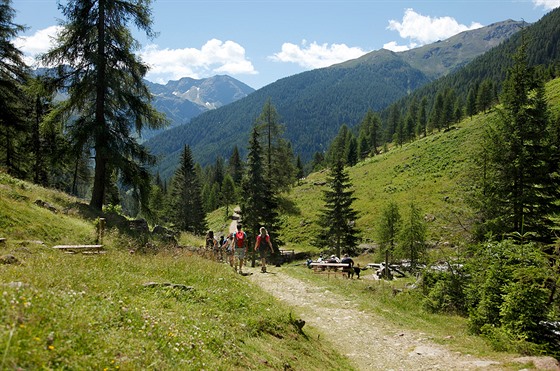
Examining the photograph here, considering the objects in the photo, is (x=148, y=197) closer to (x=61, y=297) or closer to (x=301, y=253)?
(x=61, y=297)

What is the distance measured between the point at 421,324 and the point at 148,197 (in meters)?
14.8

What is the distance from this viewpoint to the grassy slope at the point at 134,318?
4.20m

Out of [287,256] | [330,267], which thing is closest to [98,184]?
[330,267]

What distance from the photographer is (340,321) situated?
11734 millimetres

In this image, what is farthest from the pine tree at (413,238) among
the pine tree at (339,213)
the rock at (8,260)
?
the rock at (8,260)

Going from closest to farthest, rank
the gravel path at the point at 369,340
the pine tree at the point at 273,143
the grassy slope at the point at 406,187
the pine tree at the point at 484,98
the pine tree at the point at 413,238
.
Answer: the gravel path at the point at 369,340, the pine tree at the point at 413,238, the pine tree at the point at 273,143, the grassy slope at the point at 406,187, the pine tree at the point at 484,98

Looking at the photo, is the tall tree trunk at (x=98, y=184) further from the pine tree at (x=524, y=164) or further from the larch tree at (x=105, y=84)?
the pine tree at (x=524, y=164)

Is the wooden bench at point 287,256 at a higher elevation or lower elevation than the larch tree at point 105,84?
lower

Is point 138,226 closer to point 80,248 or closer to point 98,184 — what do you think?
point 98,184

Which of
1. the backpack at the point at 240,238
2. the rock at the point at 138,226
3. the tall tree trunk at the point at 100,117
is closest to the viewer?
the backpack at the point at 240,238

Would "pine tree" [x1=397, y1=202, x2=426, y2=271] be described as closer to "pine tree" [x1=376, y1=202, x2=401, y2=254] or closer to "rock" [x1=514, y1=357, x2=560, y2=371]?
"pine tree" [x1=376, y1=202, x2=401, y2=254]

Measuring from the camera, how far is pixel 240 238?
1645 cm

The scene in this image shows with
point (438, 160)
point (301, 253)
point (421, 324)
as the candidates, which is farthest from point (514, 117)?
point (438, 160)

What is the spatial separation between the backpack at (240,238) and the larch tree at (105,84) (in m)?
6.48
